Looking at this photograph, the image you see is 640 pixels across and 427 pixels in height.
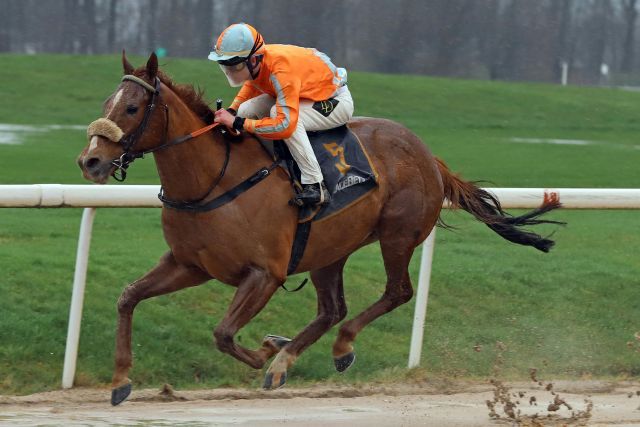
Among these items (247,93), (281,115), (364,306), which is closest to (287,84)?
(281,115)

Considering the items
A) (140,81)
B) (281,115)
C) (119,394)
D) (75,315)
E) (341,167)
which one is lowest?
(119,394)

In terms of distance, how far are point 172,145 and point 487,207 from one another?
87.5 inches

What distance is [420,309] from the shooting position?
22.2ft

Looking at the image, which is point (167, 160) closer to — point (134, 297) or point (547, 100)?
point (134, 297)

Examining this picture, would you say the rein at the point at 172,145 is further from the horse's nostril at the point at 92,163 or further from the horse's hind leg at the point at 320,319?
the horse's hind leg at the point at 320,319

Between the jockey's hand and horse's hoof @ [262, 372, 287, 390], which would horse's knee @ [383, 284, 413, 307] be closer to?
horse's hoof @ [262, 372, 287, 390]

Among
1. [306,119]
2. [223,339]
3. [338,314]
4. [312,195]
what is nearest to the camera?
[223,339]

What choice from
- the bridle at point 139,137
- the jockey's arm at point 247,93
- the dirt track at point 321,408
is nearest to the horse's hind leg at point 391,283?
the dirt track at point 321,408

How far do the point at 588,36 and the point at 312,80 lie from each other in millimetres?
25985

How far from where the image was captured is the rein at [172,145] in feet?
16.7

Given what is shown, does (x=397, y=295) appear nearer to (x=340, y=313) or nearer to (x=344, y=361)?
(x=340, y=313)

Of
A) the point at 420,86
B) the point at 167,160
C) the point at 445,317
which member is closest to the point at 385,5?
the point at 420,86

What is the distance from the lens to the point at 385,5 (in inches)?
1108

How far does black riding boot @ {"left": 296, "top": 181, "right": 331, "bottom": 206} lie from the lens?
5586 mm
